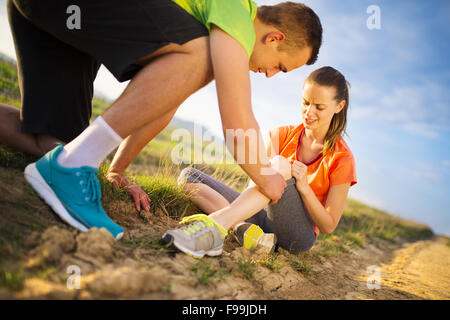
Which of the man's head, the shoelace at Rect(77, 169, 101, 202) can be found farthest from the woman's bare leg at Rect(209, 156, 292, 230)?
the man's head

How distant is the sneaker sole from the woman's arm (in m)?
1.24

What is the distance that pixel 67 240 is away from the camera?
4.48ft

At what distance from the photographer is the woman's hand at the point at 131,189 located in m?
2.17

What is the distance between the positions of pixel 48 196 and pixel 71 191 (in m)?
0.16

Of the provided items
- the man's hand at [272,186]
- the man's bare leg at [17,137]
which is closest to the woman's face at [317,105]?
the man's hand at [272,186]

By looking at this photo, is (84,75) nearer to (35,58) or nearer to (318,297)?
(35,58)

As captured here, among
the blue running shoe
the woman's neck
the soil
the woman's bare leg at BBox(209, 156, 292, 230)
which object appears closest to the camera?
the soil

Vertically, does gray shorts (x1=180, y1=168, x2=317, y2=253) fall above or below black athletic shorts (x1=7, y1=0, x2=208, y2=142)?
below

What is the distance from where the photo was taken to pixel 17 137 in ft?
6.55

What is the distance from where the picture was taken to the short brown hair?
188cm

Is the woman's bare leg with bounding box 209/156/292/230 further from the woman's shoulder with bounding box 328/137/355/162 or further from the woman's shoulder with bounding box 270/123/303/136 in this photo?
the woman's shoulder with bounding box 270/123/303/136

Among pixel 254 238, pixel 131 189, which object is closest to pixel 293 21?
pixel 254 238
